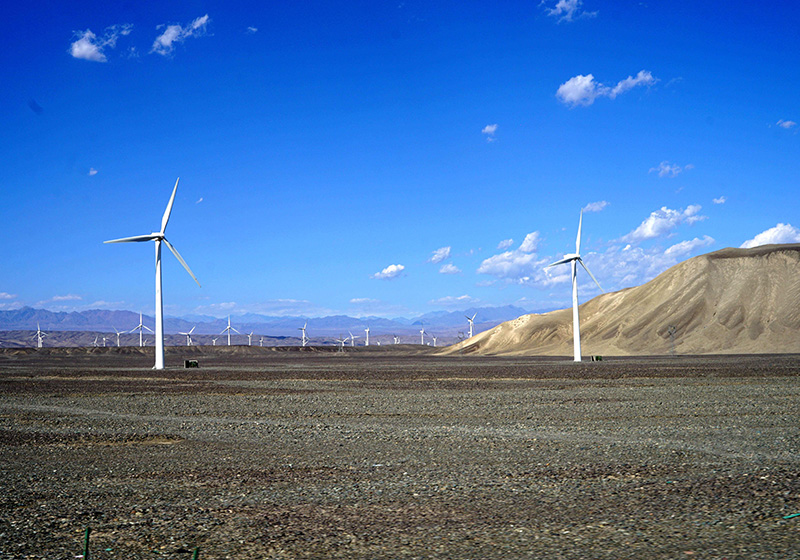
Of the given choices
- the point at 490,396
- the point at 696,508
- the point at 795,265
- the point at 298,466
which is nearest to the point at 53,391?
the point at 490,396

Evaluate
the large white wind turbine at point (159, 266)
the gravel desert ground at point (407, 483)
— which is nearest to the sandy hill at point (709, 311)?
the large white wind turbine at point (159, 266)

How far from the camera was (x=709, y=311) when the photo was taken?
131m

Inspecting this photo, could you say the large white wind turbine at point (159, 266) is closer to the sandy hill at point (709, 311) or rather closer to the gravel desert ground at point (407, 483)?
the gravel desert ground at point (407, 483)

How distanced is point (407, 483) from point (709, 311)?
432 feet

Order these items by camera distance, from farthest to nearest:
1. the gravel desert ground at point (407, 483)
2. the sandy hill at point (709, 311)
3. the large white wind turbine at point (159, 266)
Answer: the sandy hill at point (709, 311)
the large white wind turbine at point (159, 266)
the gravel desert ground at point (407, 483)

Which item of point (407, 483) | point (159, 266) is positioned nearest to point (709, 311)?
point (159, 266)

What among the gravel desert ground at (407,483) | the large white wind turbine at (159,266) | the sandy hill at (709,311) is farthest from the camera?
the sandy hill at (709,311)

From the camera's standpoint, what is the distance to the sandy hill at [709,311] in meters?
120

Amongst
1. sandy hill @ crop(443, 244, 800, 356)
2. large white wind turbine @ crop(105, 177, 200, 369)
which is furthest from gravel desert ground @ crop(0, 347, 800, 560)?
sandy hill @ crop(443, 244, 800, 356)

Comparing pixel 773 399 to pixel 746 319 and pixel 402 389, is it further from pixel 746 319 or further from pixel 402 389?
pixel 746 319

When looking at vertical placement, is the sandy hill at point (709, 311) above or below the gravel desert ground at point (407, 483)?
above

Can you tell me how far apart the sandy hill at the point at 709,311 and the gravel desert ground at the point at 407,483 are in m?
102

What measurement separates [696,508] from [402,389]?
30.4m

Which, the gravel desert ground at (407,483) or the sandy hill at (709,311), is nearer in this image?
the gravel desert ground at (407,483)
